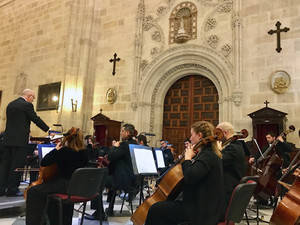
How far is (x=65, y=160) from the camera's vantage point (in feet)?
9.68

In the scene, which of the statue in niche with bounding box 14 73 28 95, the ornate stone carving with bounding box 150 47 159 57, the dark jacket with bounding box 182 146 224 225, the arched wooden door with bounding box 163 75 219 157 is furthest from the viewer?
the statue in niche with bounding box 14 73 28 95

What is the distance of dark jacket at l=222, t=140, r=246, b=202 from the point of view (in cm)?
278

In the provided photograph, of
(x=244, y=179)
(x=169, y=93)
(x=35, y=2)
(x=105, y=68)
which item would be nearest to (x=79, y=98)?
(x=105, y=68)

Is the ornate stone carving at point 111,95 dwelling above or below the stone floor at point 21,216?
above

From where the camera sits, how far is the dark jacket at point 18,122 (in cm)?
464

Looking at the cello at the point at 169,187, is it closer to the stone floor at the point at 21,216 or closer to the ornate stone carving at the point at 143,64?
the stone floor at the point at 21,216

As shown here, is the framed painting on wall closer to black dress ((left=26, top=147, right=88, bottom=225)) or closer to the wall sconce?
the wall sconce

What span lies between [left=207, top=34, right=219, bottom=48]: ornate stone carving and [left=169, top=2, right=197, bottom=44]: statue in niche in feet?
1.83

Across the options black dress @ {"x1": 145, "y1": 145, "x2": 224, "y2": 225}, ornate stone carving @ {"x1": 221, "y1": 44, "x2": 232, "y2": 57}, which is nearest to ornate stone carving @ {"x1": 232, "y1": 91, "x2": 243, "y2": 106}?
ornate stone carving @ {"x1": 221, "y1": 44, "x2": 232, "y2": 57}

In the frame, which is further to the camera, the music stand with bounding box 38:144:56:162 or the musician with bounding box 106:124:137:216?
the musician with bounding box 106:124:137:216

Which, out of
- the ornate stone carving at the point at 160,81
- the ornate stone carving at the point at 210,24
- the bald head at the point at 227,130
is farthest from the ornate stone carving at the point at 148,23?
the bald head at the point at 227,130

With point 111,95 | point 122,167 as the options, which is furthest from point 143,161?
point 111,95

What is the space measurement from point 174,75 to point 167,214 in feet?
25.3

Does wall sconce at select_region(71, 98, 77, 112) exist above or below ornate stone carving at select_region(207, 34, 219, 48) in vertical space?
below
